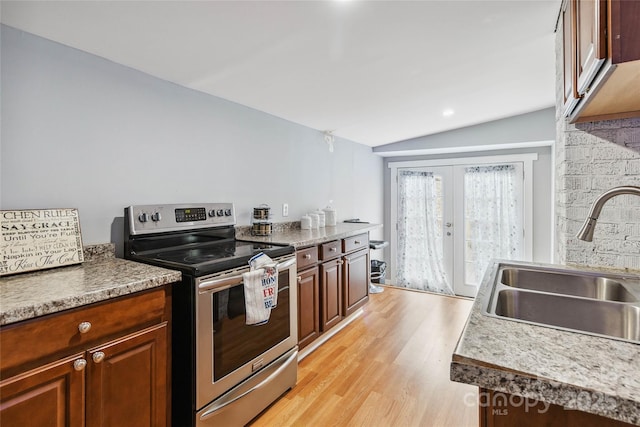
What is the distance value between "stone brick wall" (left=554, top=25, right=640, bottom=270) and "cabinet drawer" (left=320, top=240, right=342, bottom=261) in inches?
63.2

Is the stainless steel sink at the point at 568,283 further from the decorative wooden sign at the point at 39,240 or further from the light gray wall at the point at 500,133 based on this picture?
the light gray wall at the point at 500,133

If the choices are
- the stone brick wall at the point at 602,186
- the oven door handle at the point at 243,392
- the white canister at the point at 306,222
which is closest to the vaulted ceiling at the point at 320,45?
the stone brick wall at the point at 602,186

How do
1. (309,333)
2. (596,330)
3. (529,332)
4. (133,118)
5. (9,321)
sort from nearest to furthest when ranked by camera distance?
1. (529,332)
2. (9,321)
3. (596,330)
4. (133,118)
5. (309,333)

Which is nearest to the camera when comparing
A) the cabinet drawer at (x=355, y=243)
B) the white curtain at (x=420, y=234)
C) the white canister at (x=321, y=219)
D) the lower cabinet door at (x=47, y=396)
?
the lower cabinet door at (x=47, y=396)

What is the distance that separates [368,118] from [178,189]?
2.10 meters

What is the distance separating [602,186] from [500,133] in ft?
8.67

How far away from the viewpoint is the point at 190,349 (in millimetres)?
1505

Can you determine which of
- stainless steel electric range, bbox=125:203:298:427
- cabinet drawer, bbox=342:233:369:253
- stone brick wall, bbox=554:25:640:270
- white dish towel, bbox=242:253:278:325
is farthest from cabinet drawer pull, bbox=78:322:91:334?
stone brick wall, bbox=554:25:640:270

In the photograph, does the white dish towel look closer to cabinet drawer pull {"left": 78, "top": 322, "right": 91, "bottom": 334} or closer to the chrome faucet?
cabinet drawer pull {"left": 78, "top": 322, "right": 91, "bottom": 334}

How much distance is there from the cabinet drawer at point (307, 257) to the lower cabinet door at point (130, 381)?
1081 millimetres

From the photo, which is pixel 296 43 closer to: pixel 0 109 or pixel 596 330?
pixel 0 109

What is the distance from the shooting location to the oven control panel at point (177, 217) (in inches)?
71.8

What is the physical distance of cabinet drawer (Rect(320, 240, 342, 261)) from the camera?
2660 millimetres

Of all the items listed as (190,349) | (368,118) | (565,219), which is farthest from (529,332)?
(368,118)
